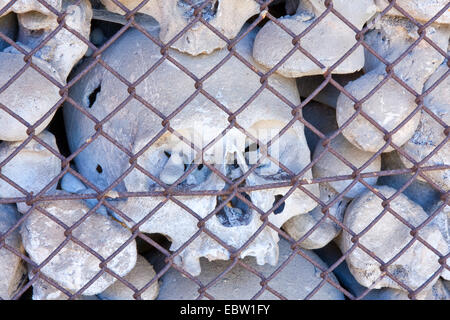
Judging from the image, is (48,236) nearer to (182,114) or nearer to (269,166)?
(182,114)

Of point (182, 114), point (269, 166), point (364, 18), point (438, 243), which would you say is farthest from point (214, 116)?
point (438, 243)

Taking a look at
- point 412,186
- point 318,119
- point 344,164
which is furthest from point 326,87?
point 412,186

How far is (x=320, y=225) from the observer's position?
1.78m

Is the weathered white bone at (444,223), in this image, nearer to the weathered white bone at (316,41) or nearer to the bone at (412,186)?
the bone at (412,186)

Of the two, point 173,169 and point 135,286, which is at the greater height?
point 173,169

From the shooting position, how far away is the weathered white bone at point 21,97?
149 centimetres

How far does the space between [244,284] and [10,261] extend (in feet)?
1.90

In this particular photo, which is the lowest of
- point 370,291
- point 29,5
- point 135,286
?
point 370,291

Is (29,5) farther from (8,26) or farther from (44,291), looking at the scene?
(44,291)

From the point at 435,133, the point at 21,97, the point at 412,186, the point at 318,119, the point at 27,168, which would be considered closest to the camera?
the point at 21,97

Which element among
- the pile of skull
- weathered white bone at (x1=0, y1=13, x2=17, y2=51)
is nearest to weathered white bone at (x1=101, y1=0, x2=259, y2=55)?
the pile of skull

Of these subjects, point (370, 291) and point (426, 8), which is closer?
point (426, 8)

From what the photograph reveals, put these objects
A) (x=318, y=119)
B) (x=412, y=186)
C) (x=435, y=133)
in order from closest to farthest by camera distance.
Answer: (x=435, y=133), (x=412, y=186), (x=318, y=119)

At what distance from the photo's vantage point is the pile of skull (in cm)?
156
